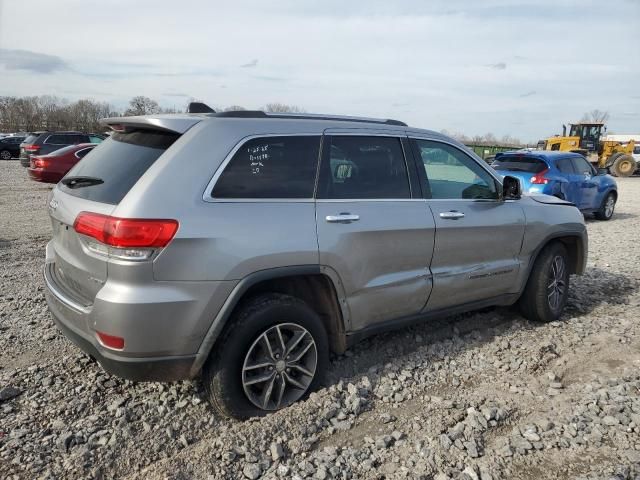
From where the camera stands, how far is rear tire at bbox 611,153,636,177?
29984 mm

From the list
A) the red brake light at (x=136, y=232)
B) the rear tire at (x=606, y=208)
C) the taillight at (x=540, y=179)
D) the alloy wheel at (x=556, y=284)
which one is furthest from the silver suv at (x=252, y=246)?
the rear tire at (x=606, y=208)

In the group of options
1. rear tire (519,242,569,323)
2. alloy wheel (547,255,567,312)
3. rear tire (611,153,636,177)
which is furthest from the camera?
rear tire (611,153,636,177)

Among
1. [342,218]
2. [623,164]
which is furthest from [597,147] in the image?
[342,218]

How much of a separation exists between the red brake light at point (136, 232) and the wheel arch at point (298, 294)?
0.49 meters

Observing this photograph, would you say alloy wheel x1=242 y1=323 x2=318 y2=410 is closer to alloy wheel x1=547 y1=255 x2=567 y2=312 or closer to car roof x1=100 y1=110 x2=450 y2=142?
car roof x1=100 y1=110 x2=450 y2=142

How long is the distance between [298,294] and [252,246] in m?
0.65

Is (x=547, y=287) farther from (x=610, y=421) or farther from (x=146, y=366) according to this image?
(x=146, y=366)

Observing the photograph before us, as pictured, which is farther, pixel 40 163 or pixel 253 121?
pixel 40 163

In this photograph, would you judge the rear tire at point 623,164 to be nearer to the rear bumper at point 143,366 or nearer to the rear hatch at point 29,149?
the rear hatch at point 29,149

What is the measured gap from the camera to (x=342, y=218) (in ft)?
10.7

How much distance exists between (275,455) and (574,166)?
11.3 metres

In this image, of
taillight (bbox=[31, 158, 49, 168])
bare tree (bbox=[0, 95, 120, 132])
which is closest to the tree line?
bare tree (bbox=[0, 95, 120, 132])

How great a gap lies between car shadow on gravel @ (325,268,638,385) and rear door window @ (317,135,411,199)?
1314 millimetres

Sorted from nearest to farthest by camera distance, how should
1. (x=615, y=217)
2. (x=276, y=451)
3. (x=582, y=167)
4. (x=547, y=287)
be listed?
(x=276, y=451), (x=547, y=287), (x=582, y=167), (x=615, y=217)
